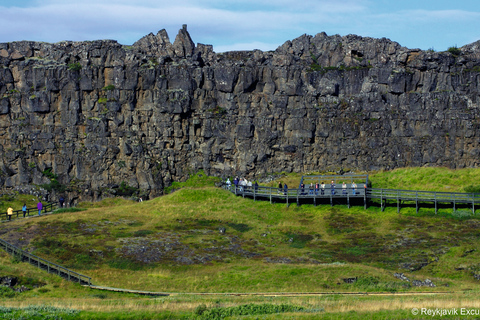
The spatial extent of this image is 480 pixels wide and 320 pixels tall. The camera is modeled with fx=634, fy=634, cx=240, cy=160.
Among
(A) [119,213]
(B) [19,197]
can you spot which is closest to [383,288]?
(A) [119,213]

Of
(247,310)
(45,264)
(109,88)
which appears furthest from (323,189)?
(247,310)

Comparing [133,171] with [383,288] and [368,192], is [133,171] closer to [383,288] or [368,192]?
[368,192]

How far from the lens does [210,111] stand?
300 ft

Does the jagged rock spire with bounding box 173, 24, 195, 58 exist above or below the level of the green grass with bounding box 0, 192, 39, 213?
above

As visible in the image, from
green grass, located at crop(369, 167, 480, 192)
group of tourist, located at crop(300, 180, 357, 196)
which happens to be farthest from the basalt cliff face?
group of tourist, located at crop(300, 180, 357, 196)

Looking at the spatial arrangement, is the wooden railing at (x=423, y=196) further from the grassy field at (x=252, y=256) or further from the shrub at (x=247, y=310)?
the shrub at (x=247, y=310)

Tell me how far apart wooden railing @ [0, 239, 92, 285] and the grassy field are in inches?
31.6

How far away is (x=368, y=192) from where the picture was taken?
72.2 metres

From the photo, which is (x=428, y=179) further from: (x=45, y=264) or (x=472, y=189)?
(x=45, y=264)

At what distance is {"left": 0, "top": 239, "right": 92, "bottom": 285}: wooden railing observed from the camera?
51000 mm


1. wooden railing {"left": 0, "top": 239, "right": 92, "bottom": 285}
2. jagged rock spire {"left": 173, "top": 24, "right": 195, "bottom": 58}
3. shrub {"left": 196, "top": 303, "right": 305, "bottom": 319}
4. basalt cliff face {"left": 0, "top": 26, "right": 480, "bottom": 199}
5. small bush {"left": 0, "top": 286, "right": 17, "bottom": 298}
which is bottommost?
small bush {"left": 0, "top": 286, "right": 17, "bottom": 298}

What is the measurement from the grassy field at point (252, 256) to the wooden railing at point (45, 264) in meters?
0.80

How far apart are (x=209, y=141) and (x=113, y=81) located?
644 inches

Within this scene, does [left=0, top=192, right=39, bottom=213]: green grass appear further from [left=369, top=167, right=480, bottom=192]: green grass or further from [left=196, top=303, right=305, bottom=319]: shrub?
[left=196, top=303, right=305, bottom=319]: shrub
